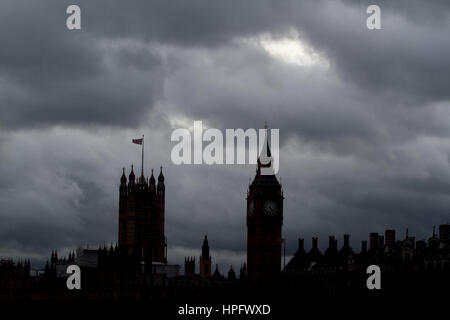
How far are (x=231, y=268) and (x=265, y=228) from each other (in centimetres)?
3462

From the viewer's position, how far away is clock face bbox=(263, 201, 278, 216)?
154m

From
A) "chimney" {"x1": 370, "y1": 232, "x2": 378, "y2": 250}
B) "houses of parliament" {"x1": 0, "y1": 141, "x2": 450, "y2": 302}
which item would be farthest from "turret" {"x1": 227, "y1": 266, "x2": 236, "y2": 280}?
"chimney" {"x1": 370, "y1": 232, "x2": 378, "y2": 250}

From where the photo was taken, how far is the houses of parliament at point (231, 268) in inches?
4875

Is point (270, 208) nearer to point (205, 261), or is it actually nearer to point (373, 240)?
point (373, 240)

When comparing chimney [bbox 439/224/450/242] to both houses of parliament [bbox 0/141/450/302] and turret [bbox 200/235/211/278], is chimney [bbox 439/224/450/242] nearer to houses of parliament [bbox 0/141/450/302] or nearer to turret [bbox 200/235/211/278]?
houses of parliament [bbox 0/141/450/302]

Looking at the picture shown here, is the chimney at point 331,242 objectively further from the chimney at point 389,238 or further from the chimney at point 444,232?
the chimney at point 444,232

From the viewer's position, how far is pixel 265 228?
154 m

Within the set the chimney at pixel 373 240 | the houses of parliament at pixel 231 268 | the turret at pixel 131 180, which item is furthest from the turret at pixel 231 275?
the chimney at pixel 373 240

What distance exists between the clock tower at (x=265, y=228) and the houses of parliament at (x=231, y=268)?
135mm

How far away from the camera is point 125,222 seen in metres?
196

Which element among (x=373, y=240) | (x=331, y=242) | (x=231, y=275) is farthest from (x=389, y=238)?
(x=231, y=275)
